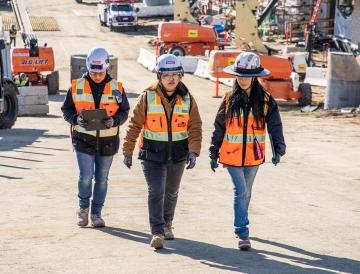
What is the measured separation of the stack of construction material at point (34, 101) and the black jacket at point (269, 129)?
16.6 meters

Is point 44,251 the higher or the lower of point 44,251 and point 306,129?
the higher

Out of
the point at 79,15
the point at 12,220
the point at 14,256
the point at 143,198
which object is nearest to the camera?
the point at 14,256

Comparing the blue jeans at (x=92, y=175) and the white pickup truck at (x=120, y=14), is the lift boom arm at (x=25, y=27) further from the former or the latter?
the blue jeans at (x=92, y=175)

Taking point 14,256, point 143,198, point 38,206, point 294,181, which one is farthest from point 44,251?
point 294,181

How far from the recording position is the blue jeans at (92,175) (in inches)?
397

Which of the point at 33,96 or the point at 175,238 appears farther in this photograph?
the point at 33,96

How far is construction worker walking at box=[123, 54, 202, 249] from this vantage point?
927cm

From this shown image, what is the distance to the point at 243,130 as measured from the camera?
9.29 metres

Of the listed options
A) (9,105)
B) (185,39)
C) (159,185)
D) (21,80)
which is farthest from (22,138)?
(185,39)

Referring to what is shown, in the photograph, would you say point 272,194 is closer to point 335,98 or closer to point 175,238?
point 175,238

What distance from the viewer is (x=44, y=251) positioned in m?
9.15

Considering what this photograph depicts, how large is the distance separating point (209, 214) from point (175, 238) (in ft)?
4.55

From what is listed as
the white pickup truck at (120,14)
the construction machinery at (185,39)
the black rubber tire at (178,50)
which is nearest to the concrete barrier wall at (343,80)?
the black rubber tire at (178,50)

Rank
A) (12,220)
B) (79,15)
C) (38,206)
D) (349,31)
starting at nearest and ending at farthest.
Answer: (12,220) → (38,206) → (349,31) → (79,15)
